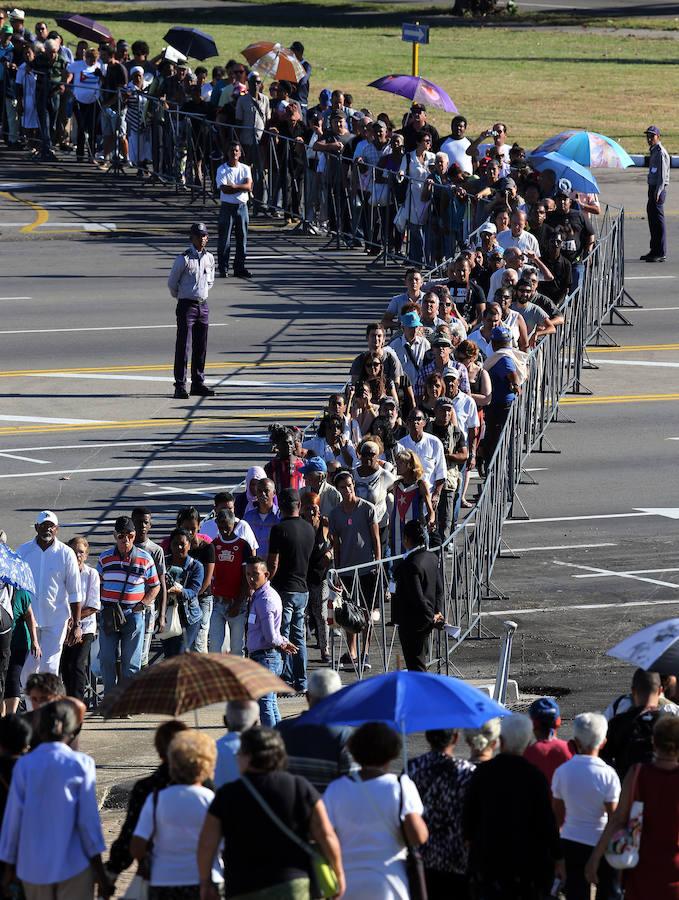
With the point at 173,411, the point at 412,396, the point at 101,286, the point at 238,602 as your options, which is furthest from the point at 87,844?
the point at 101,286

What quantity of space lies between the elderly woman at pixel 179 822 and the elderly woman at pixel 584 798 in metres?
1.88

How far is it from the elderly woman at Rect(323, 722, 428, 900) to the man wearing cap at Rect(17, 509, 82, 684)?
6148mm

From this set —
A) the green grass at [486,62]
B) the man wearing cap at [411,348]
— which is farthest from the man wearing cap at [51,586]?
the green grass at [486,62]

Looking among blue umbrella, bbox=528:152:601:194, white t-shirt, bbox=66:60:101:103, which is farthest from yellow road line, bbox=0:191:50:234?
blue umbrella, bbox=528:152:601:194

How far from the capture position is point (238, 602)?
1444 centimetres

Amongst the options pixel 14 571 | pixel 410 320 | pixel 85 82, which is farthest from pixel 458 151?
pixel 14 571

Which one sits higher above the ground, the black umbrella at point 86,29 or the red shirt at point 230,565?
the black umbrella at point 86,29

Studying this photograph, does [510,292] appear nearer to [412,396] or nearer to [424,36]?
[412,396]

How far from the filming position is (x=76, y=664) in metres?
14.3

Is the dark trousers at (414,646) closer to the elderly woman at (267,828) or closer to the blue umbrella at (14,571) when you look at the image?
the blue umbrella at (14,571)

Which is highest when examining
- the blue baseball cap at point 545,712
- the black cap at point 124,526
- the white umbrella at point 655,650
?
the white umbrella at point 655,650

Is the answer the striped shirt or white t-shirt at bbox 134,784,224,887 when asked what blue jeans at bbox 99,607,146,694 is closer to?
the striped shirt

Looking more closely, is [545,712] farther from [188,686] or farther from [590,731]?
[188,686]

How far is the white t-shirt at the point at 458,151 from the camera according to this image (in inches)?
1161
